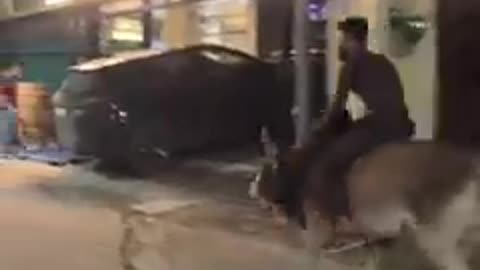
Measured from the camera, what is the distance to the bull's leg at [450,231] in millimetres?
6245

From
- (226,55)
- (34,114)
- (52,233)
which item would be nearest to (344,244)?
(52,233)

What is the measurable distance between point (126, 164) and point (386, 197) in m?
8.26

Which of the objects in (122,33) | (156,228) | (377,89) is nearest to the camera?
(377,89)

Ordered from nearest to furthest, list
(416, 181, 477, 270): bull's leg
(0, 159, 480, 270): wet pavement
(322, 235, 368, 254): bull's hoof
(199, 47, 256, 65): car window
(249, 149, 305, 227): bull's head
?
(416, 181, 477, 270): bull's leg, (249, 149, 305, 227): bull's head, (322, 235, 368, 254): bull's hoof, (0, 159, 480, 270): wet pavement, (199, 47, 256, 65): car window

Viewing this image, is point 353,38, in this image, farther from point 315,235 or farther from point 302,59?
point 302,59

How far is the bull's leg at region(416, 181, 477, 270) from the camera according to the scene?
6.24 meters

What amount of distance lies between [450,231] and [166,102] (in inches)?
349

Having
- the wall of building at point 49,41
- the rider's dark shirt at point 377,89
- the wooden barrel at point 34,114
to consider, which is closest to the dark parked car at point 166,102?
the wooden barrel at point 34,114

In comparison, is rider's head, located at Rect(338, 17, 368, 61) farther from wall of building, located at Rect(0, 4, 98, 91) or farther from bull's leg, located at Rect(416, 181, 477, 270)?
wall of building, located at Rect(0, 4, 98, 91)

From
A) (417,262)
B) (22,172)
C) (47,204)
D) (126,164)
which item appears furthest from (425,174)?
(22,172)

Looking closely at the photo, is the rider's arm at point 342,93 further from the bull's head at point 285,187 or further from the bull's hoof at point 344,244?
the bull's hoof at point 344,244

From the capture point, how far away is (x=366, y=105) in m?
7.41

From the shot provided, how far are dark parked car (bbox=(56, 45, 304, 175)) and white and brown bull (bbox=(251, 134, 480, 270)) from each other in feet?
24.2

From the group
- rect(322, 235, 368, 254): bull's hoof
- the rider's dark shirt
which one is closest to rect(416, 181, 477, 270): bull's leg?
rect(322, 235, 368, 254): bull's hoof
